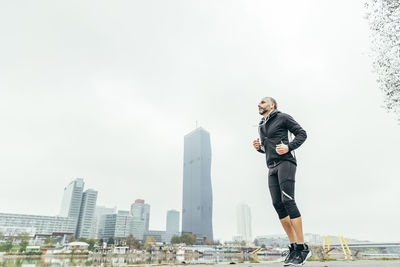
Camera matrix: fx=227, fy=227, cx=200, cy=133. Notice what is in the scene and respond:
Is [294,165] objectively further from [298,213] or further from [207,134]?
[207,134]

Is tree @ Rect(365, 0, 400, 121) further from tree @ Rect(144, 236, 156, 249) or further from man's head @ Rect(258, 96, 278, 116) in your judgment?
tree @ Rect(144, 236, 156, 249)

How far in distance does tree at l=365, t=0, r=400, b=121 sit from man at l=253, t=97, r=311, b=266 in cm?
587

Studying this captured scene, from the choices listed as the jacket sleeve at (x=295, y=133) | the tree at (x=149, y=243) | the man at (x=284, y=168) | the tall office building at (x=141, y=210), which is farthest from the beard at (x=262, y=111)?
the tall office building at (x=141, y=210)

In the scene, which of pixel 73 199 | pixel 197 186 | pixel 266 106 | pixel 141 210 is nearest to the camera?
pixel 266 106

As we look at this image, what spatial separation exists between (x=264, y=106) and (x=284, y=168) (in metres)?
1.00

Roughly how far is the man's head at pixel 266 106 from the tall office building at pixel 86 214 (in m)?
165

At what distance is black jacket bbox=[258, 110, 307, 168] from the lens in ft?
9.37

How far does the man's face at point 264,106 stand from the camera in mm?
3324

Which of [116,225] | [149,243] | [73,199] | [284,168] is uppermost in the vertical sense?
[73,199]

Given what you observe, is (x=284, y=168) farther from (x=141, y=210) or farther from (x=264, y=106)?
(x=141, y=210)

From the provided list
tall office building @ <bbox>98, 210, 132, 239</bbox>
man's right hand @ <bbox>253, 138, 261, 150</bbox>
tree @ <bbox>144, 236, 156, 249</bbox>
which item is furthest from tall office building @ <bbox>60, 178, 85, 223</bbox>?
man's right hand @ <bbox>253, 138, 261, 150</bbox>

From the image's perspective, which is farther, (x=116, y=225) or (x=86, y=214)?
(x=86, y=214)

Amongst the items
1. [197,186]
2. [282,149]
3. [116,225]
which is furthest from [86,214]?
[282,149]

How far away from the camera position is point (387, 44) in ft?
21.7
